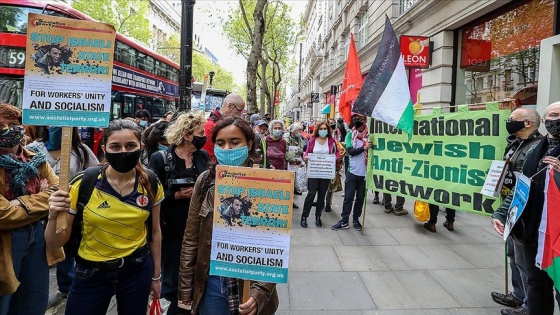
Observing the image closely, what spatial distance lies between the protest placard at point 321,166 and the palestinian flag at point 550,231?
3958 millimetres

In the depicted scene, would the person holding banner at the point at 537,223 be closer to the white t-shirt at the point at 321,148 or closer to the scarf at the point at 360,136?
the scarf at the point at 360,136

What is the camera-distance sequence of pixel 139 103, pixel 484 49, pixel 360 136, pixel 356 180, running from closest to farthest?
pixel 356 180, pixel 360 136, pixel 484 49, pixel 139 103

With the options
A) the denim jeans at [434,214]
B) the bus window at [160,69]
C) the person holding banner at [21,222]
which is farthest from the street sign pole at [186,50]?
the bus window at [160,69]

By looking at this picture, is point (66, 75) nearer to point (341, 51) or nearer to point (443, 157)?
point (443, 157)

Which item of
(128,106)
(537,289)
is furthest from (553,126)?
(128,106)

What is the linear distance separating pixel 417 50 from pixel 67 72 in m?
11.0

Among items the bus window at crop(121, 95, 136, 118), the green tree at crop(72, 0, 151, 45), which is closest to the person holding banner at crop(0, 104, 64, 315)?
the bus window at crop(121, 95, 136, 118)

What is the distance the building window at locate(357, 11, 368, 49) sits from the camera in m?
19.5

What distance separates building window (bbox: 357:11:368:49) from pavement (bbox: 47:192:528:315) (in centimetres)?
1502

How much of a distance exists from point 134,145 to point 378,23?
1606cm

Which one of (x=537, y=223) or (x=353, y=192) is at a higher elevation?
(x=537, y=223)

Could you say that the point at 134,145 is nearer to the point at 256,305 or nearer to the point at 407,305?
the point at 256,305

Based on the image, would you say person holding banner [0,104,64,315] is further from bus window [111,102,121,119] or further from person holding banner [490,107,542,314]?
bus window [111,102,121,119]

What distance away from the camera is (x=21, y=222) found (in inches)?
89.4
